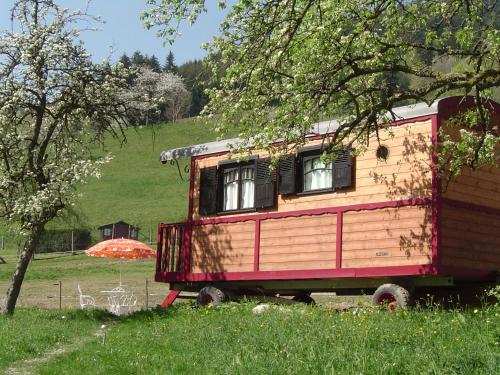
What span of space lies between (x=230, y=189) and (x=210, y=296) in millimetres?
2547

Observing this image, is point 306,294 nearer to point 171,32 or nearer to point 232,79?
point 232,79

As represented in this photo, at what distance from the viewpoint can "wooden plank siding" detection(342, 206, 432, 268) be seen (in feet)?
45.2

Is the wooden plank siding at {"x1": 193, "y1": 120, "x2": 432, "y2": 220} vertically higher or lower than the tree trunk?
higher

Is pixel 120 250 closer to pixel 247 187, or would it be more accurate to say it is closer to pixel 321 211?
pixel 247 187

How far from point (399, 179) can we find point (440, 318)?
4.43m

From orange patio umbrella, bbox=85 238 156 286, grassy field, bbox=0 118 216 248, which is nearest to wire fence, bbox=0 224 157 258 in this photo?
grassy field, bbox=0 118 216 248

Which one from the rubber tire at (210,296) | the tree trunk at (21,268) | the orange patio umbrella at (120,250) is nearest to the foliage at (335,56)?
the rubber tire at (210,296)

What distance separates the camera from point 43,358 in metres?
11.1

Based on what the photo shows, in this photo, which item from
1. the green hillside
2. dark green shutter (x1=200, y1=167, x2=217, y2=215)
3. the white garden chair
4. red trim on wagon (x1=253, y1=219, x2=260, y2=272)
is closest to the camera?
red trim on wagon (x1=253, y1=219, x2=260, y2=272)

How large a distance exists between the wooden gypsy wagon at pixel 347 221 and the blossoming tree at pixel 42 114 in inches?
118

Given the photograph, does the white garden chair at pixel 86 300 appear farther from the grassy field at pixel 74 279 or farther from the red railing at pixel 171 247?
the red railing at pixel 171 247

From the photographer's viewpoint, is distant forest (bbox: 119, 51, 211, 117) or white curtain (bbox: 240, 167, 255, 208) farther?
distant forest (bbox: 119, 51, 211, 117)

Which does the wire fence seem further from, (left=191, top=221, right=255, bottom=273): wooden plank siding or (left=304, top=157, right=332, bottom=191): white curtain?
(left=304, top=157, right=332, bottom=191): white curtain

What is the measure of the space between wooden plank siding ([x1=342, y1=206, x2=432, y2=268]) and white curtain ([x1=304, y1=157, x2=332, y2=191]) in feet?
3.60
